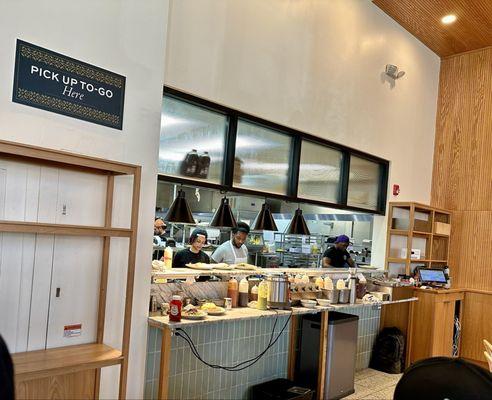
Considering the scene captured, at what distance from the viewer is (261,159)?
4.19 meters

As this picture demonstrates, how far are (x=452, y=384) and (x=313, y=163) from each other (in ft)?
11.9

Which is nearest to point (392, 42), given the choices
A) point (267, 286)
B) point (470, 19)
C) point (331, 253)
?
point (470, 19)

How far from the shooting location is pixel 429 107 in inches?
258

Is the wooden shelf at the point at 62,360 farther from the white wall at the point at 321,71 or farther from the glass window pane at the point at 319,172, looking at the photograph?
the glass window pane at the point at 319,172

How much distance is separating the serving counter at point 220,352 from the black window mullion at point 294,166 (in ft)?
4.11

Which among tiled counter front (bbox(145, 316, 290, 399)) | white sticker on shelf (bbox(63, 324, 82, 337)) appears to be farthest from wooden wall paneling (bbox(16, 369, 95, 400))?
tiled counter front (bbox(145, 316, 290, 399))

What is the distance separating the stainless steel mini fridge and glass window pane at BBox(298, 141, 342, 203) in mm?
1352

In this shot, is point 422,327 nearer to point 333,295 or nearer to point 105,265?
point 333,295

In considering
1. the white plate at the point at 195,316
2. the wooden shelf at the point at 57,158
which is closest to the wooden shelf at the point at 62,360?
the white plate at the point at 195,316

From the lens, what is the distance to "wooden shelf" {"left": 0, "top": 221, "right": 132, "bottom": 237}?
6.66 ft

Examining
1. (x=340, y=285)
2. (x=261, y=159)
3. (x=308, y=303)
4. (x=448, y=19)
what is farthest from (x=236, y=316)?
(x=448, y=19)

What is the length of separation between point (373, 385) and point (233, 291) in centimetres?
212

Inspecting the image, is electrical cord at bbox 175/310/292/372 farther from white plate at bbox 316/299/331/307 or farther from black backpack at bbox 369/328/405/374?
black backpack at bbox 369/328/405/374

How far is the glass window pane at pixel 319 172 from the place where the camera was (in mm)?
4648
